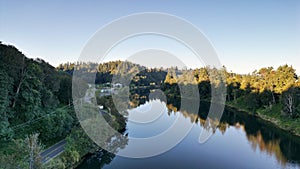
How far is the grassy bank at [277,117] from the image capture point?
25.4 m

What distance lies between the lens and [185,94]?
5444 cm

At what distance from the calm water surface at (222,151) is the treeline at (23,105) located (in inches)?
154

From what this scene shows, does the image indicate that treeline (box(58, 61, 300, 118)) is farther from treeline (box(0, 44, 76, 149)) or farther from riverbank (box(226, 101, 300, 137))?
treeline (box(0, 44, 76, 149))

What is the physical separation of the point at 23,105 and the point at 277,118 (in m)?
31.0

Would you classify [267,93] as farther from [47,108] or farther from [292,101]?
[47,108]

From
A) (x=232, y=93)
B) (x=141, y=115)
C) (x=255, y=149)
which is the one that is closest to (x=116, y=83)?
(x=141, y=115)

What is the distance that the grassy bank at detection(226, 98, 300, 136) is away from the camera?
83.2 feet

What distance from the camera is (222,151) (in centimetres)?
1898

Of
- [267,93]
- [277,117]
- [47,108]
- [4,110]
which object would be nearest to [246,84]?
[267,93]

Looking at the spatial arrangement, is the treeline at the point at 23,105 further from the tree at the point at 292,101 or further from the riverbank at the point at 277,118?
the tree at the point at 292,101

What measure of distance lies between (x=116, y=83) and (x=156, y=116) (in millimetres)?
26095

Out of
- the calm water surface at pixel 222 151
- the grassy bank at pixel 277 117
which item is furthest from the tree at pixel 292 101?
the calm water surface at pixel 222 151

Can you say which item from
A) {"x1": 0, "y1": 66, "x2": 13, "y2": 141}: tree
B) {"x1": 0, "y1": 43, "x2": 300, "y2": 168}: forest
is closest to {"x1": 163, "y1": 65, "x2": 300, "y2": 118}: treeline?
{"x1": 0, "y1": 43, "x2": 300, "y2": 168}: forest

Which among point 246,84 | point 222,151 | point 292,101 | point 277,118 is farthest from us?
point 246,84
